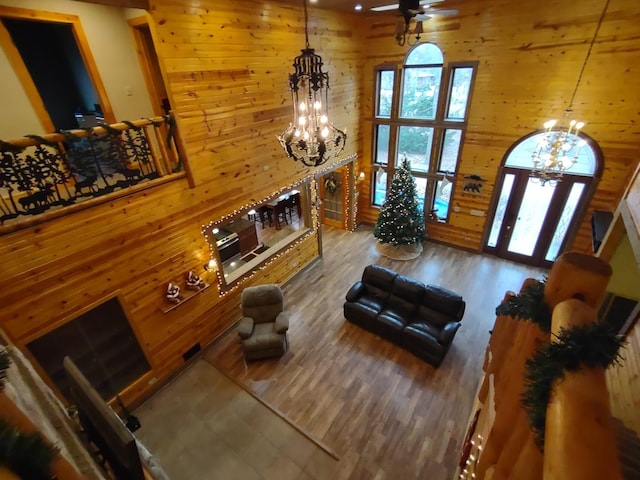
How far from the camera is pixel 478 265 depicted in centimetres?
760

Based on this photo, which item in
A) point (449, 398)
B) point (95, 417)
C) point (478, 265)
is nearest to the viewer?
point (95, 417)

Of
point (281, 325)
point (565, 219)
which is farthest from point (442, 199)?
point (281, 325)

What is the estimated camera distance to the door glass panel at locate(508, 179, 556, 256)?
6.82 metres

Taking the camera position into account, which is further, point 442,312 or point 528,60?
point 528,60

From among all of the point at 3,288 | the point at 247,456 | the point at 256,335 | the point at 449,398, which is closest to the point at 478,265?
the point at 449,398

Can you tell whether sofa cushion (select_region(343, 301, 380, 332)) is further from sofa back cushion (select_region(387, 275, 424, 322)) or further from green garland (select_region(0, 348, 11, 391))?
green garland (select_region(0, 348, 11, 391))

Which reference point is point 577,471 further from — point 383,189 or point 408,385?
point 383,189

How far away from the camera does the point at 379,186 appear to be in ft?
30.1

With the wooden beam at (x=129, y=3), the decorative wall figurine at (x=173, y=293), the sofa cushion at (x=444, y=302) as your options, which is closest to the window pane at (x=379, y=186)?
the sofa cushion at (x=444, y=302)

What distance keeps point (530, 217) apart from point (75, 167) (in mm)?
8465

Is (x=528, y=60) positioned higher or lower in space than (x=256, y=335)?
higher

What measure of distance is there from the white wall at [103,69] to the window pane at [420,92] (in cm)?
560

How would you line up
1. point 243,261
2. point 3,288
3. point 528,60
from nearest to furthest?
point 3,288 < point 528,60 < point 243,261

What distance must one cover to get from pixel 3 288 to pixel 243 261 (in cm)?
397
